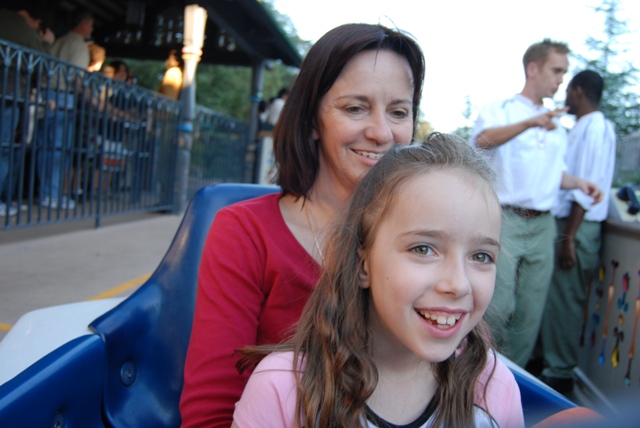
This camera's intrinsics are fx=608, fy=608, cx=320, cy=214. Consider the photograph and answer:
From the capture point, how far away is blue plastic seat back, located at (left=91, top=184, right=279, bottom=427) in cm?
142

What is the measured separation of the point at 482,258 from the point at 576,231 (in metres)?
2.47

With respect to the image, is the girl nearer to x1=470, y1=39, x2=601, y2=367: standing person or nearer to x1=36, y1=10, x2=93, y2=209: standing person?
x1=470, y1=39, x2=601, y2=367: standing person

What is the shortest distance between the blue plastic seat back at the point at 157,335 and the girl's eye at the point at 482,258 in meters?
0.55

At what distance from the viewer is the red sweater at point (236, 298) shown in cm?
125

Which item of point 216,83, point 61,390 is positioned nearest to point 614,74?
point 61,390

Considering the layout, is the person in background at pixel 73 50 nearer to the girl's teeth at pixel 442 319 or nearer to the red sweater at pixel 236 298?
the red sweater at pixel 236 298

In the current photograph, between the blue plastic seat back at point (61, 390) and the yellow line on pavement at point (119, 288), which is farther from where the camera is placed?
the yellow line on pavement at point (119, 288)

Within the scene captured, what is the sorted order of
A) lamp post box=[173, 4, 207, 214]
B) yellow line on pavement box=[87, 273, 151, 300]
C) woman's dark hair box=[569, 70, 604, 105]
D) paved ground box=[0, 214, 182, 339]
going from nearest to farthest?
1. paved ground box=[0, 214, 182, 339]
2. yellow line on pavement box=[87, 273, 151, 300]
3. woman's dark hair box=[569, 70, 604, 105]
4. lamp post box=[173, 4, 207, 214]

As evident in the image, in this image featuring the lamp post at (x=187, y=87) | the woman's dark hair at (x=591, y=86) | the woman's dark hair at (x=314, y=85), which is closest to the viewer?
the woman's dark hair at (x=314, y=85)

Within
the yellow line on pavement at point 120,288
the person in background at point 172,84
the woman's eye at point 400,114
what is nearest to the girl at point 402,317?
the woman's eye at point 400,114

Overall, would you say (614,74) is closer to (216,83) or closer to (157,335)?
(157,335)

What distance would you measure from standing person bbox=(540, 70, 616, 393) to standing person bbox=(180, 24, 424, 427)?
1.97 meters

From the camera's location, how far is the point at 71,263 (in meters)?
3.82

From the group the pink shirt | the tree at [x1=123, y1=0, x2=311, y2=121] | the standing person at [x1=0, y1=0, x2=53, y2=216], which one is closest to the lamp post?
the standing person at [x1=0, y1=0, x2=53, y2=216]
